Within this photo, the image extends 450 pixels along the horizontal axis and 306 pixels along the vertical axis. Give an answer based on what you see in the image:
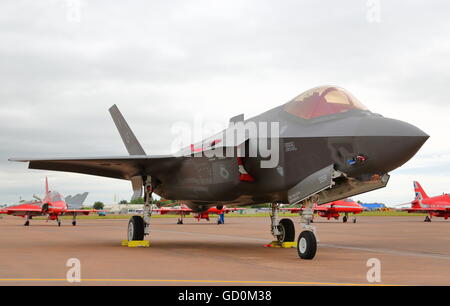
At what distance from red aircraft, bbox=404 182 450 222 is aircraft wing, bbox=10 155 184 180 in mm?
43055

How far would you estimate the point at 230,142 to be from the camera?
38.4 ft

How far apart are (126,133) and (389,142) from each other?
11.7m

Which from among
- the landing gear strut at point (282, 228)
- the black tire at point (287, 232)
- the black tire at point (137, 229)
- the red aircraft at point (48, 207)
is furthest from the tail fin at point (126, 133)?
the red aircraft at point (48, 207)

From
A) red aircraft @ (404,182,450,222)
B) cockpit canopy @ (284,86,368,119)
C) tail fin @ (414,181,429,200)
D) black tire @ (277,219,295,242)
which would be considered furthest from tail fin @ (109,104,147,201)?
tail fin @ (414,181,429,200)

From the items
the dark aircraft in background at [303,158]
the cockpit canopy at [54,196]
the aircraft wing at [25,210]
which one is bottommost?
the aircraft wing at [25,210]

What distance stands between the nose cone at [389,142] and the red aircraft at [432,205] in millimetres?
45493

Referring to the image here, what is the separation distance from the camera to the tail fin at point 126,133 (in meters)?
18.0

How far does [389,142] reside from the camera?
9086 mm

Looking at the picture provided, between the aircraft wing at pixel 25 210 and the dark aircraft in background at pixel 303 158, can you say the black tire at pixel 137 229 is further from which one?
the aircraft wing at pixel 25 210

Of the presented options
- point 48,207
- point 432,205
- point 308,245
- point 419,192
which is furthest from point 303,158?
point 419,192

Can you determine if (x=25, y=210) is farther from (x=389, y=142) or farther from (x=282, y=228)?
(x=389, y=142)

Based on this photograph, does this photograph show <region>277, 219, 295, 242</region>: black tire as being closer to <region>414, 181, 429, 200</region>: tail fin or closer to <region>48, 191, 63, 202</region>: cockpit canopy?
<region>48, 191, 63, 202</region>: cockpit canopy
